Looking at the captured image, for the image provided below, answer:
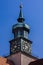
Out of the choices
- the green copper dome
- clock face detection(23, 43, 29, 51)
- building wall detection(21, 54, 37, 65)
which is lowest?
building wall detection(21, 54, 37, 65)

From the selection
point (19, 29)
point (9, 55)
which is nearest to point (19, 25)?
point (19, 29)

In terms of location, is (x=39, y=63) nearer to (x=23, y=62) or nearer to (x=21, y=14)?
(x=23, y=62)

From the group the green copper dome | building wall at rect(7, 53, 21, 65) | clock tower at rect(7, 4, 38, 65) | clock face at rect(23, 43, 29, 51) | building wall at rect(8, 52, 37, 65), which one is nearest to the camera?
building wall at rect(8, 52, 37, 65)

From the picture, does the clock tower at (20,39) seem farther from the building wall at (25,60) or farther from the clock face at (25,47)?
the building wall at (25,60)

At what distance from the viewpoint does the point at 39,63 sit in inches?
1630

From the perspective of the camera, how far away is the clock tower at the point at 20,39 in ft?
153

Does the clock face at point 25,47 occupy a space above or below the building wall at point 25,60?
above

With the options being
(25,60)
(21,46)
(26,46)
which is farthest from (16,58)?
(26,46)

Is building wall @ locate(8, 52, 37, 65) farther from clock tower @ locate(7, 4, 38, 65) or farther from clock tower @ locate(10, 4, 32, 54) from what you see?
clock tower @ locate(10, 4, 32, 54)

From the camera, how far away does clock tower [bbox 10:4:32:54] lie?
4675 centimetres

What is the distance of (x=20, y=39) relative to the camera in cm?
4697

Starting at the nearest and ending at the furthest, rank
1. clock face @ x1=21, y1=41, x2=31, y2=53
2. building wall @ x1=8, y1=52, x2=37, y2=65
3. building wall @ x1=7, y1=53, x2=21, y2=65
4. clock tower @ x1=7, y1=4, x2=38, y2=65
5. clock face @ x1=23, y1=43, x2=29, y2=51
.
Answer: building wall @ x1=8, y1=52, x2=37, y2=65
building wall @ x1=7, y1=53, x2=21, y2=65
clock tower @ x1=7, y1=4, x2=38, y2=65
clock face @ x1=21, y1=41, x2=31, y2=53
clock face @ x1=23, y1=43, x2=29, y2=51

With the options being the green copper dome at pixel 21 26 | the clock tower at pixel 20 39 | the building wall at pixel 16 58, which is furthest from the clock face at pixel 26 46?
the green copper dome at pixel 21 26

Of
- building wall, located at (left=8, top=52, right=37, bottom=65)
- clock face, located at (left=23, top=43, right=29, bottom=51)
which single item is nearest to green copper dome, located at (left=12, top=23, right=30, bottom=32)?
clock face, located at (left=23, top=43, right=29, bottom=51)
